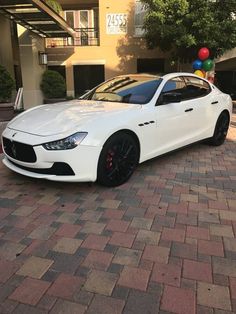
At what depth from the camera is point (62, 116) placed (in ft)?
12.6

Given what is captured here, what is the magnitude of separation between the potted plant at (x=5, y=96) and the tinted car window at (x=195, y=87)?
4.95 meters

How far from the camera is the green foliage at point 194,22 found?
12.1 m

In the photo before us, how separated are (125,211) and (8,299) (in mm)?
1539

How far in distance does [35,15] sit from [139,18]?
21.5 feet

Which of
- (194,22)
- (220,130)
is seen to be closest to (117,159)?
(220,130)

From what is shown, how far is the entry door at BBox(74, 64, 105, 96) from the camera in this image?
16.6 meters

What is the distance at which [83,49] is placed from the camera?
15.9m

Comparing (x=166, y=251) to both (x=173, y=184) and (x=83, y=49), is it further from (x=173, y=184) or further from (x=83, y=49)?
(x=83, y=49)

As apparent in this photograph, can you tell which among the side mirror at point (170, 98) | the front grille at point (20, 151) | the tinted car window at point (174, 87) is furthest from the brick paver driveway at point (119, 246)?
the tinted car window at point (174, 87)

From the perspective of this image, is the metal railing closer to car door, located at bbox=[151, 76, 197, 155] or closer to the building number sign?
the building number sign

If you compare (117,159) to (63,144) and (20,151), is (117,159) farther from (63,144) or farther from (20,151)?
(20,151)

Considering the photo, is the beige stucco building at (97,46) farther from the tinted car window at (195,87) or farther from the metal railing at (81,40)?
the tinted car window at (195,87)

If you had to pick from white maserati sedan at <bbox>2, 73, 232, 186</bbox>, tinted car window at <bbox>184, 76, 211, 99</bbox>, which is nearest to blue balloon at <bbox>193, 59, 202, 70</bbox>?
tinted car window at <bbox>184, 76, 211, 99</bbox>

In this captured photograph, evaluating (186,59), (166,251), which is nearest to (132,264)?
(166,251)
